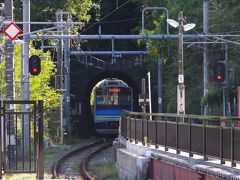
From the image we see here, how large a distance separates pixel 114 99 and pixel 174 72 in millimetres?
6074

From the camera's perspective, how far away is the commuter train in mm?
52844

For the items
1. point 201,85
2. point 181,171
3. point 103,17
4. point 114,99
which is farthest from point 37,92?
point 103,17

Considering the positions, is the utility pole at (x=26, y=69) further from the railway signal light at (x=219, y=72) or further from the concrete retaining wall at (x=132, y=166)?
the railway signal light at (x=219, y=72)

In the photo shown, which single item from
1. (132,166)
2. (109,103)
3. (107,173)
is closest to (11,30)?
(107,173)

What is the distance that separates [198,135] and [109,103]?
37249 mm

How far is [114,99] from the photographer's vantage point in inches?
A: 2108

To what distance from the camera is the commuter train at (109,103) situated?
5284cm

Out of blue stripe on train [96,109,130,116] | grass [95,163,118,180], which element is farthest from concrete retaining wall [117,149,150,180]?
blue stripe on train [96,109,130,116]

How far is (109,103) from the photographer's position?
53531mm

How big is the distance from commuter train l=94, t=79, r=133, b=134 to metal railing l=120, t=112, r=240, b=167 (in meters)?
29.8

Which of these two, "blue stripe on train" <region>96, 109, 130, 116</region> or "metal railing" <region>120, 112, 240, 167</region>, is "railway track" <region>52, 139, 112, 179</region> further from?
"blue stripe on train" <region>96, 109, 130, 116</region>

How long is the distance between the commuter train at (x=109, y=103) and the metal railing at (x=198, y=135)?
2977 cm

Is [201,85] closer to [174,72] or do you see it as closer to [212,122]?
[174,72]

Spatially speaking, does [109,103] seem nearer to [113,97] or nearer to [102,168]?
[113,97]
